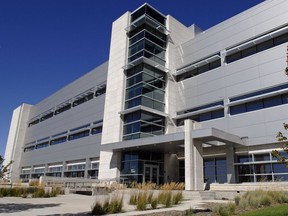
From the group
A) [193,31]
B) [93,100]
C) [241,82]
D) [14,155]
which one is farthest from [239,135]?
[14,155]

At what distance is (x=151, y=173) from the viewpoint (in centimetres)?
2577

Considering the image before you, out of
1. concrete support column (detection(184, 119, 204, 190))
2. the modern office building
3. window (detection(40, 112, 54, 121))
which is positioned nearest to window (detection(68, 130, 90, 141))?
the modern office building

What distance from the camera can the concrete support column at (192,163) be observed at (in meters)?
19.8

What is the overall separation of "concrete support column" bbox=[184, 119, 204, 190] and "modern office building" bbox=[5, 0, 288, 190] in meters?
0.07

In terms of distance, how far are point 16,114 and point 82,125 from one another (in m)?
30.8

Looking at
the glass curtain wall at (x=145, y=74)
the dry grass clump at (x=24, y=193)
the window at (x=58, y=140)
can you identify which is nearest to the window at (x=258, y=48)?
the glass curtain wall at (x=145, y=74)

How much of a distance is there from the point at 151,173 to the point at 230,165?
295 inches

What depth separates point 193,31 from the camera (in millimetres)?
35125

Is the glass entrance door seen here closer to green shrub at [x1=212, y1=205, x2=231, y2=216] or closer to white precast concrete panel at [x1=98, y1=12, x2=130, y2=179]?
white precast concrete panel at [x1=98, y1=12, x2=130, y2=179]

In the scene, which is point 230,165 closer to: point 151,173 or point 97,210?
point 151,173

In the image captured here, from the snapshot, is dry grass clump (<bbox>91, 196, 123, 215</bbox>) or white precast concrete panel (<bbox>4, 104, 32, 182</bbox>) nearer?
dry grass clump (<bbox>91, 196, 123, 215</bbox>)

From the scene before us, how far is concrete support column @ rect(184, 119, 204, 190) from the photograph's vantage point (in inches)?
780

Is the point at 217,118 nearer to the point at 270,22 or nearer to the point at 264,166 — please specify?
the point at 264,166

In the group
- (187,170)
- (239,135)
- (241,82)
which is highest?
(241,82)
